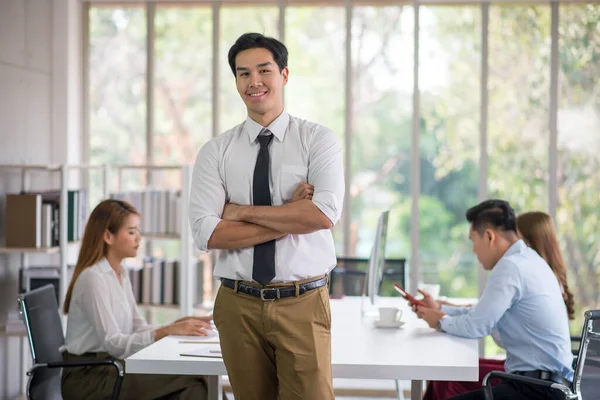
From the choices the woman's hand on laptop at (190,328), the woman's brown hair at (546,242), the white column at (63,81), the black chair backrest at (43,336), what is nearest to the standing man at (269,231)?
the woman's hand on laptop at (190,328)

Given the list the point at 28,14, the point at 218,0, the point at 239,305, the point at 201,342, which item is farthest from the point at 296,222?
the point at 218,0

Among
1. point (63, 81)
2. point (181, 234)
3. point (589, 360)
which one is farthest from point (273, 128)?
point (63, 81)

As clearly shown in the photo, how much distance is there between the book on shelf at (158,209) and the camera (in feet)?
17.6

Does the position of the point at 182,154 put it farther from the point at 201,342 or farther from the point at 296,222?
the point at 296,222

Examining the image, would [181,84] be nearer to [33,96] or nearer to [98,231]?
[33,96]

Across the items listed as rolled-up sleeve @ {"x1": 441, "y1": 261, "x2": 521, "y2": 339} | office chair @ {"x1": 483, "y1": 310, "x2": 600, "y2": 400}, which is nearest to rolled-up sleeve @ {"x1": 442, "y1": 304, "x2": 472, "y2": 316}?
rolled-up sleeve @ {"x1": 441, "y1": 261, "x2": 521, "y2": 339}

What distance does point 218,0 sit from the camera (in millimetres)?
5883

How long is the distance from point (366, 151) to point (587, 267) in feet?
5.76

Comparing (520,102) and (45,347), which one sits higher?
(520,102)

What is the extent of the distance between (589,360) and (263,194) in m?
1.31

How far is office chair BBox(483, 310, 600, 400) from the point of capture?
2.70 meters

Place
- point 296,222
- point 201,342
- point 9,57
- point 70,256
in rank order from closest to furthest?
point 296,222
point 201,342
point 9,57
point 70,256

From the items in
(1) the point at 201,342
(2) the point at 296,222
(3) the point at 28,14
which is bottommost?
(1) the point at 201,342

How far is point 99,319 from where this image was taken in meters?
3.36
